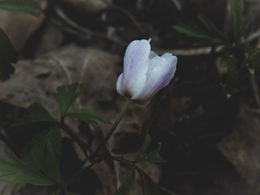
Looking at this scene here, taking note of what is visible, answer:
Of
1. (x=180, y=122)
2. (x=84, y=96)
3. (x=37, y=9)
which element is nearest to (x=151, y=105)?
(x=180, y=122)

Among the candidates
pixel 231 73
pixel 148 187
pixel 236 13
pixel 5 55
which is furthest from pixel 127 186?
pixel 236 13

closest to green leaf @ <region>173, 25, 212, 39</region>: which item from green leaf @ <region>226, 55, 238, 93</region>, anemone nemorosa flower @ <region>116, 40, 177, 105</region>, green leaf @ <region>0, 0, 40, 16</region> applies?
green leaf @ <region>226, 55, 238, 93</region>

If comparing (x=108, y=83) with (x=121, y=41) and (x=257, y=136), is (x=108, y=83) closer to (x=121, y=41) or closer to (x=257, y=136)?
(x=121, y=41)

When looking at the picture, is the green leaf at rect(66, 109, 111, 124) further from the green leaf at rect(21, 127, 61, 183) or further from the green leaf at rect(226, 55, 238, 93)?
the green leaf at rect(226, 55, 238, 93)

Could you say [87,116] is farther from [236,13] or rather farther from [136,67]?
[236,13]

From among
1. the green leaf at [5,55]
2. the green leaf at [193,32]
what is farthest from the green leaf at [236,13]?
the green leaf at [5,55]

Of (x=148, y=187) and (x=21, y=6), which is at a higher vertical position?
(x=21, y=6)

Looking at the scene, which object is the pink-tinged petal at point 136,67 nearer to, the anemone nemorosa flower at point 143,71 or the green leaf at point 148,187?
the anemone nemorosa flower at point 143,71
